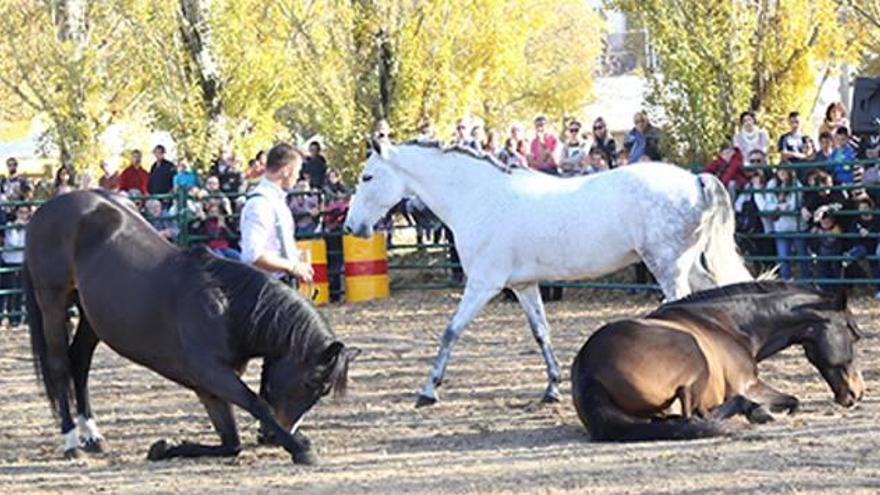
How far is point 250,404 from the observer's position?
8219 mm

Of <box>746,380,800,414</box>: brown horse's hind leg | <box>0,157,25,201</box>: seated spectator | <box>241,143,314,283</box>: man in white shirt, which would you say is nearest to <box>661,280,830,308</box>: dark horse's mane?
<box>746,380,800,414</box>: brown horse's hind leg

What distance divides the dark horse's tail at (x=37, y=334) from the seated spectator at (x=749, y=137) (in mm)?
8974

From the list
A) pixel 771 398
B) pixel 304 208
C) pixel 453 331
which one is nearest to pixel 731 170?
pixel 304 208

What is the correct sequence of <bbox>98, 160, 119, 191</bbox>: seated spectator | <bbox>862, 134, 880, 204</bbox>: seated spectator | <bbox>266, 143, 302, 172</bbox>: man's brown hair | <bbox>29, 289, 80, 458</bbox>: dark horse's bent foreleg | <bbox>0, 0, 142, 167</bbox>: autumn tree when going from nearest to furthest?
<bbox>29, 289, 80, 458</bbox>: dark horse's bent foreleg → <bbox>266, 143, 302, 172</bbox>: man's brown hair → <bbox>862, 134, 880, 204</bbox>: seated spectator → <bbox>98, 160, 119, 191</bbox>: seated spectator → <bbox>0, 0, 142, 167</bbox>: autumn tree

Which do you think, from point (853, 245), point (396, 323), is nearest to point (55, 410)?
point (396, 323)

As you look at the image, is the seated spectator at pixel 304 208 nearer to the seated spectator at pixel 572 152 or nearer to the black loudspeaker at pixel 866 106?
the seated spectator at pixel 572 152

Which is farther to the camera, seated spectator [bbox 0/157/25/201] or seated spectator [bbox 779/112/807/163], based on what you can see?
seated spectator [bbox 0/157/25/201]

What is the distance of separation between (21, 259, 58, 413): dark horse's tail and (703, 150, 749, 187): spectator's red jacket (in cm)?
818

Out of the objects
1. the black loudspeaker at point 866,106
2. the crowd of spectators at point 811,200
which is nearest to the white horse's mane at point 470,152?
the crowd of spectators at point 811,200

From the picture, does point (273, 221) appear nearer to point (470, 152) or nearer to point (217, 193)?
point (470, 152)

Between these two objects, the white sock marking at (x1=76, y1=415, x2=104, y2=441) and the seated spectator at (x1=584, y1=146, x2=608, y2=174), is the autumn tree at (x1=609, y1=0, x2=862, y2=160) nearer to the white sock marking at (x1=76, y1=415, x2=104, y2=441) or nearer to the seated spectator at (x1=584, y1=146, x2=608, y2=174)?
the seated spectator at (x1=584, y1=146, x2=608, y2=174)

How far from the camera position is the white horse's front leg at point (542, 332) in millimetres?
10242

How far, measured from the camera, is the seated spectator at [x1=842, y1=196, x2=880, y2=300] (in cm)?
1495

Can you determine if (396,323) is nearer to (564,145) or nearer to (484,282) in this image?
(564,145)
